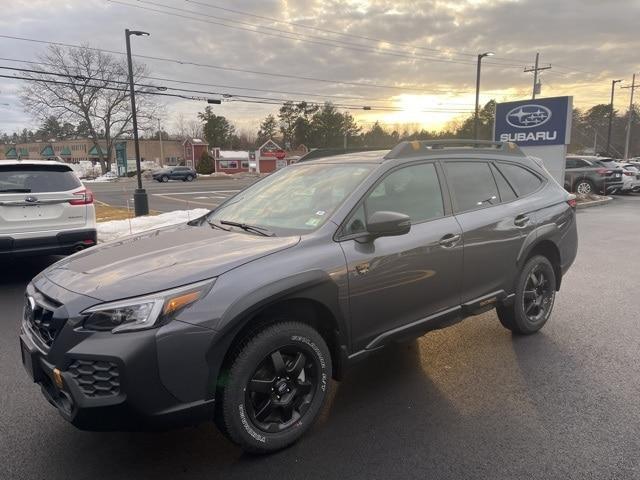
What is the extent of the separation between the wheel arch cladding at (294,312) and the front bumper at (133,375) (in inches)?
6.8

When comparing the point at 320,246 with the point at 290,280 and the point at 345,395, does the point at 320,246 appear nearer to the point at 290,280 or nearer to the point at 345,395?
the point at 290,280

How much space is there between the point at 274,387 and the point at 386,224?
1.16m

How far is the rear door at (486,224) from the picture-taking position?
3768 mm

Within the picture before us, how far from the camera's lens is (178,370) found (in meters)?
2.35

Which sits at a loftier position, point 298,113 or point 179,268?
point 298,113

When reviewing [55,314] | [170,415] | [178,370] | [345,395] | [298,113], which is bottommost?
[345,395]

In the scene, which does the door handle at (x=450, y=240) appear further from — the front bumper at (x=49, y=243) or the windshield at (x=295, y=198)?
the front bumper at (x=49, y=243)

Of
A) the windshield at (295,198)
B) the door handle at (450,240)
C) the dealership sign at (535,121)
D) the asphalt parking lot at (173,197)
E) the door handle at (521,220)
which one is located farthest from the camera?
the asphalt parking lot at (173,197)

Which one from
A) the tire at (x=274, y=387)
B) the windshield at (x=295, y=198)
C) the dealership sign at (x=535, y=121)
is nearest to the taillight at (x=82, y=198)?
the windshield at (x=295, y=198)

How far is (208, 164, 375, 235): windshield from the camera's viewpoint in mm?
3252

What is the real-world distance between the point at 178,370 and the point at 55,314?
2.34 feet

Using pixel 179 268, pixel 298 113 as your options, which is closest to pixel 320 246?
pixel 179 268

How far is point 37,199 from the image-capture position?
6.42m

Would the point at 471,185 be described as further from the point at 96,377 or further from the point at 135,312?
the point at 96,377
